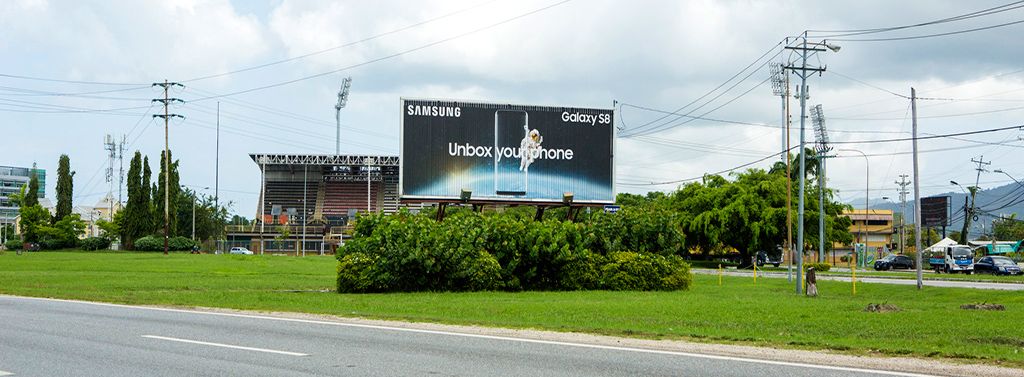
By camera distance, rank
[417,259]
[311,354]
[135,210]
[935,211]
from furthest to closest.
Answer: [935,211]
[135,210]
[417,259]
[311,354]

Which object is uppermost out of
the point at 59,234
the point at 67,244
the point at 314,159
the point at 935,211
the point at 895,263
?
the point at 314,159

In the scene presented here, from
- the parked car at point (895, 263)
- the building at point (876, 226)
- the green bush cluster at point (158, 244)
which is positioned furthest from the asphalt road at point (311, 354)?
the building at point (876, 226)

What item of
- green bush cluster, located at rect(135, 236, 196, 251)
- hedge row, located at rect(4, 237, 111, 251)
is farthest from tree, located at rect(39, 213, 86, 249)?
green bush cluster, located at rect(135, 236, 196, 251)

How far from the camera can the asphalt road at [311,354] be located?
1084 cm

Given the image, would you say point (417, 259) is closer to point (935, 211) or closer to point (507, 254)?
point (507, 254)

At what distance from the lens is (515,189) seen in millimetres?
38281

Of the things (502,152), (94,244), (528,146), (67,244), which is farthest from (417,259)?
(67,244)

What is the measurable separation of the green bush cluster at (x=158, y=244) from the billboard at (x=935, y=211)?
8299cm

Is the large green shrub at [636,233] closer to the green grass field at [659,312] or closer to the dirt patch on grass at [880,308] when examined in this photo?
the green grass field at [659,312]

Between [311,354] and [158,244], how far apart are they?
7970cm

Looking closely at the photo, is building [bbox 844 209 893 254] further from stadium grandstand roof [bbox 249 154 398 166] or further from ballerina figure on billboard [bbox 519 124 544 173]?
ballerina figure on billboard [bbox 519 124 544 173]

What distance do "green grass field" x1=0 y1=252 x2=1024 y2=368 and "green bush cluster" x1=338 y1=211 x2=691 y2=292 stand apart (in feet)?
4.07

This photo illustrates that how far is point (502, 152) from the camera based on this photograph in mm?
38094

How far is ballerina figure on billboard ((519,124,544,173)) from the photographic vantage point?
3825 centimetres
